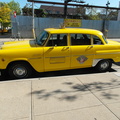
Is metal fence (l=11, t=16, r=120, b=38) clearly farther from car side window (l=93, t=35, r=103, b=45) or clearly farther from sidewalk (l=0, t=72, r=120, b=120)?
sidewalk (l=0, t=72, r=120, b=120)

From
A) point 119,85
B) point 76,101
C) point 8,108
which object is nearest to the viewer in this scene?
point 8,108

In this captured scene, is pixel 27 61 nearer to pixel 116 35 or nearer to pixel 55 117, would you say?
pixel 55 117

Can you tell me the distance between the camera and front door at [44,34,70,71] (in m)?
4.29

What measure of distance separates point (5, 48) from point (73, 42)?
7.45 ft

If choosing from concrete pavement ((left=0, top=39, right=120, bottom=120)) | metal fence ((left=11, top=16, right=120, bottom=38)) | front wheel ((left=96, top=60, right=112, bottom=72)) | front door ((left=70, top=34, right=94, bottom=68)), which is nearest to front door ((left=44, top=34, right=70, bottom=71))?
front door ((left=70, top=34, right=94, bottom=68))

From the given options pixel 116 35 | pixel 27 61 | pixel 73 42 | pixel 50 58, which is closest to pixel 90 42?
pixel 73 42

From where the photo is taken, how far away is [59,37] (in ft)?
14.7

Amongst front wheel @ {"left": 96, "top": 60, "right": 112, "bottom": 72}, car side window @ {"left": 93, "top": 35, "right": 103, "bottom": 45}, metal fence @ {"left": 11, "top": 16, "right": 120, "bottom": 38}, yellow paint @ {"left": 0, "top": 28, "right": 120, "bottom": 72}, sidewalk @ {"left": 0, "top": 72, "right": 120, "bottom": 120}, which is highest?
metal fence @ {"left": 11, "top": 16, "right": 120, "bottom": 38}

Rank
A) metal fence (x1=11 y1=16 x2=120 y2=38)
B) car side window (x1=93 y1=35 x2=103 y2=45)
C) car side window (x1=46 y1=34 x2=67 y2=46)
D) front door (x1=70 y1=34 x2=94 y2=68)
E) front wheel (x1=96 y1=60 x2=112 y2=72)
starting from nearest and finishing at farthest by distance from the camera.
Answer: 1. car side window (x1=46 y1=34 x2=67 y2=46)
2. front door (x1=70 y1=34 x2=94 y2=68)
3. car side window (x1=93 y1=35 x2=103 y2=45)
4. front wheel (x1=96 y1=60 x2=112 y2=72)
5. metal fence (x1=11 y1=16 x2=120 y2=38)

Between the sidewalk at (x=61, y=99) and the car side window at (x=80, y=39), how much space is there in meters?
1.27

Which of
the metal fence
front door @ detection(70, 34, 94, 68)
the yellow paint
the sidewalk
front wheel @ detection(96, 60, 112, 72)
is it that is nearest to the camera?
the sidewalk

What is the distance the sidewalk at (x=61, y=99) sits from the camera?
2674mm

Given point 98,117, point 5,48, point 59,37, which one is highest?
point 59,37

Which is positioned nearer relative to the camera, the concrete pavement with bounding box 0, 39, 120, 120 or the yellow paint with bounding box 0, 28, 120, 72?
the concrete pavement with bounding box 0, 39, 120, 120
